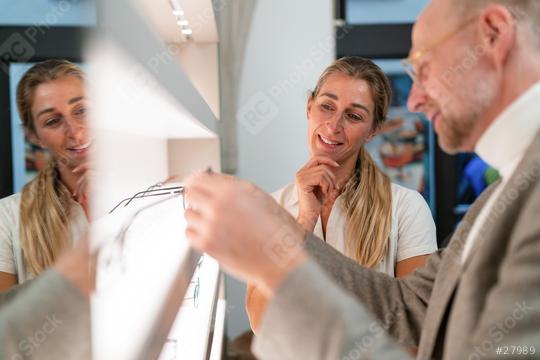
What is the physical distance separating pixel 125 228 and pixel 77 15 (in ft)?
0.62

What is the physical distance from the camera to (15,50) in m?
0.24

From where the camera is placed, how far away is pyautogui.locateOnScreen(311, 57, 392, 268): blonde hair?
3.07 ft

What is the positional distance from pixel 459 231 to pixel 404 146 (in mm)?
358

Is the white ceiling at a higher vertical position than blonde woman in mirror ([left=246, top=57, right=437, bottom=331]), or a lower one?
higher

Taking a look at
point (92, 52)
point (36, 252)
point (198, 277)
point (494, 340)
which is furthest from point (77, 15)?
point (198, 277)

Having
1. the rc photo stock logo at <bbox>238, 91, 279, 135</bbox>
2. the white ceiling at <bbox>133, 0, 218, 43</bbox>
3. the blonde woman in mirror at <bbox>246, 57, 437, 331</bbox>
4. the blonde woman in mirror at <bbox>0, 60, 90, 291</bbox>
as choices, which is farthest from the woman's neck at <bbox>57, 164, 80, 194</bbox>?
the rc photo stock logo at <bbox>238, 91, 279, 135</bbox>

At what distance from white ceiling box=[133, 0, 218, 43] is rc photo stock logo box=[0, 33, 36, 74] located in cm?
19

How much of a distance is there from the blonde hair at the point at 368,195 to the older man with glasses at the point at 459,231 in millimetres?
156

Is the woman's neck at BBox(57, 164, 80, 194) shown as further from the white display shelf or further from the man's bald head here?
the man's bald head

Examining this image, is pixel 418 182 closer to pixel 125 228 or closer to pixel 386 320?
pixel 386 320

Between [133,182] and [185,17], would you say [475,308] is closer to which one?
[133,182]

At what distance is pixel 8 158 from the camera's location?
0.80ft

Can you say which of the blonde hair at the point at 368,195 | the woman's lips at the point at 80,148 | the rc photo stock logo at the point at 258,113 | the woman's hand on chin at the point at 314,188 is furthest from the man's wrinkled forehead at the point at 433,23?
the woman's lips at the point at 80,148

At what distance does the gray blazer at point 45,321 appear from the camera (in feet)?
0.82
